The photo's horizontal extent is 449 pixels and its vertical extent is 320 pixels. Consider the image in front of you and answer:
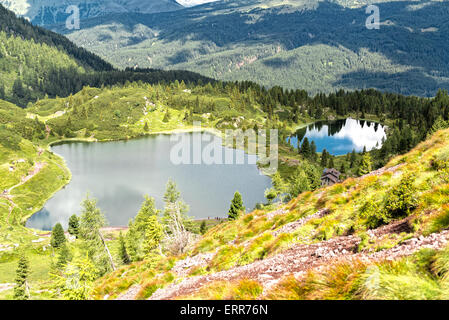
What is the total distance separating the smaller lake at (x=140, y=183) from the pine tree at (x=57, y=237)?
448 inches

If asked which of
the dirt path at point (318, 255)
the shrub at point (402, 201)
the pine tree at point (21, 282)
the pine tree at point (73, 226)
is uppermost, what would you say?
the shrub at point (402, 201)

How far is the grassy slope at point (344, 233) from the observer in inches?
232

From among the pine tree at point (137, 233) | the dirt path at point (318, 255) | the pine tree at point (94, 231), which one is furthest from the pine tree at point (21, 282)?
the dirt path at point (318, 255)

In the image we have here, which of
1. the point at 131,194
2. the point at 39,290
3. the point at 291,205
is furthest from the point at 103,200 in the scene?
the point at 291,205

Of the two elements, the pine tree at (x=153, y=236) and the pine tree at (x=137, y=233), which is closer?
the pine tree at (x=153, y=236)

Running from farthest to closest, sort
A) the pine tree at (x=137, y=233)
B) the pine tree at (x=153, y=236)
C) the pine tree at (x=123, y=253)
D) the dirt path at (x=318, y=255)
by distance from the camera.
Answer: the pine tree at (x=123, y=253) → the pine tree at (x=137, y=233) → the pine tree at (x=153, y=236) → the dirt path at (x=318, y=255)

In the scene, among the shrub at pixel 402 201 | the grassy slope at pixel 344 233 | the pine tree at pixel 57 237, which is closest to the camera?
the grassy slope at pixel 344 233

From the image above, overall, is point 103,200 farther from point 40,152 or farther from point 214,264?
point 214,264

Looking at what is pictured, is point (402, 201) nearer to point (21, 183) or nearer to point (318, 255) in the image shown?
point (318, 255)

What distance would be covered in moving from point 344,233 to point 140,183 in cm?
9568

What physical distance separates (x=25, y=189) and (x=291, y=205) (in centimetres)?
10370

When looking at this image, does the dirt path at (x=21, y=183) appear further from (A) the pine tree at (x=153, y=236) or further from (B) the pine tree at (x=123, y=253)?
(A) the pine tree at (x=153, y=236)

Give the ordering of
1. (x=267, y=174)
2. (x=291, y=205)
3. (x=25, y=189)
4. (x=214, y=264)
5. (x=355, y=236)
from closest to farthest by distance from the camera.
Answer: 1. (x=355, y=236)
2. (x=214, y=264)
3. (x=291, y=205)
4. (x=25, y=189)
5. (x=267, y=174)
